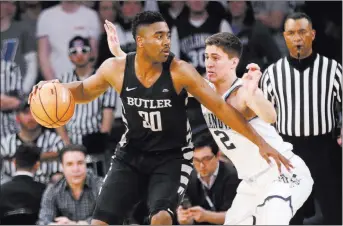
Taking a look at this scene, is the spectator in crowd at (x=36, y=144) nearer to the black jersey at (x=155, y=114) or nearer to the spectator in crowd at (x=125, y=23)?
the spectator in crowd at (x=125, y=23)

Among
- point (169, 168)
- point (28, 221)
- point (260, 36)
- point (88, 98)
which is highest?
point (260, 36)

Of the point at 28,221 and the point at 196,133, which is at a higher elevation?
the point at 196,133

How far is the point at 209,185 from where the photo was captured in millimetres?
8102

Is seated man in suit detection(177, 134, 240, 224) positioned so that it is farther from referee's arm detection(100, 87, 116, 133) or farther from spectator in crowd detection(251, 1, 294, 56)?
spectator in crowd detection(251, 1, 294, 56)

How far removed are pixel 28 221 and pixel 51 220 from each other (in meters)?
0.27

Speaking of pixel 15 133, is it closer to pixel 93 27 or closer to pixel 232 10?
pixel 93 27

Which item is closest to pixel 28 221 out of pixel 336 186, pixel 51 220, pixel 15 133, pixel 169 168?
pixel 51 220

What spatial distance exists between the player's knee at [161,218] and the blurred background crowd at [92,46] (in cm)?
276

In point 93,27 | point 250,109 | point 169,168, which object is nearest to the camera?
point 169,168

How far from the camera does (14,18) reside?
376 inches

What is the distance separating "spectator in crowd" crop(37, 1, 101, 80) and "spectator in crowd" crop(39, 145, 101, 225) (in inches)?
62.2

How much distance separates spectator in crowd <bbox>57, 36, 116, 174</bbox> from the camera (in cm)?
909

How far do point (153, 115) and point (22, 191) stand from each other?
2.26 meters

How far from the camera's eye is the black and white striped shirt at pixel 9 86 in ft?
30.9
